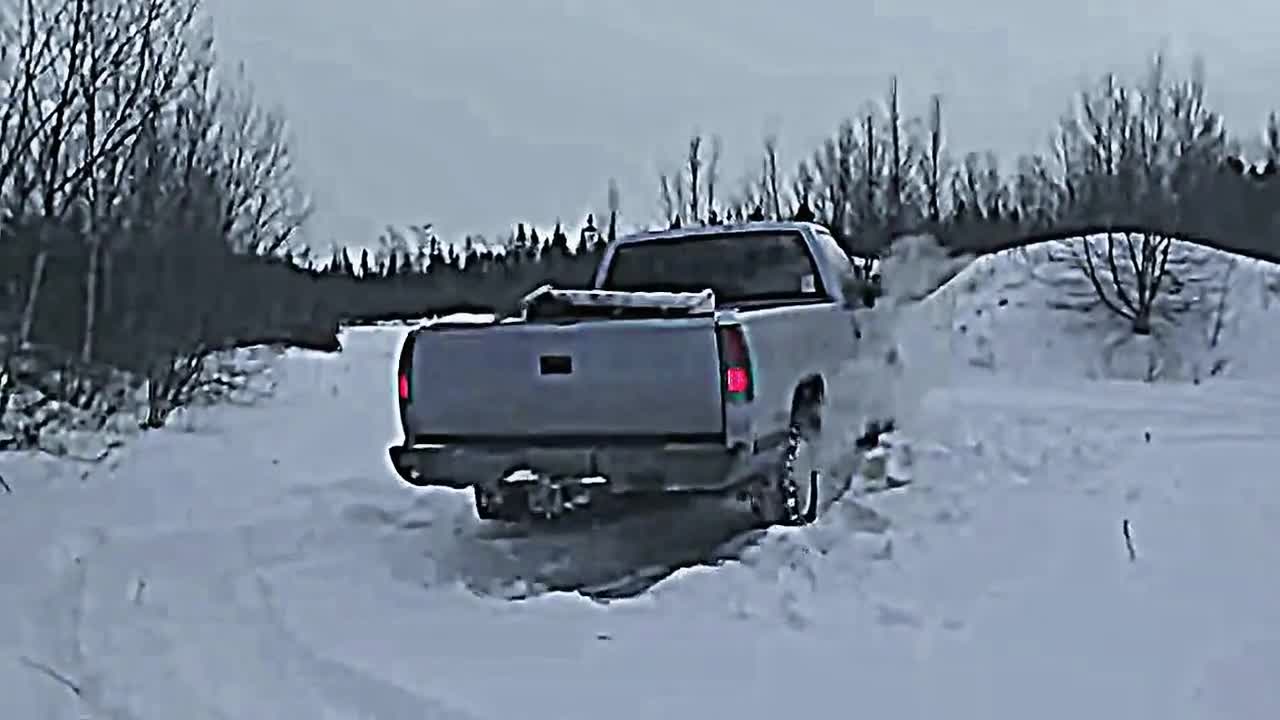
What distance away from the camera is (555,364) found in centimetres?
642

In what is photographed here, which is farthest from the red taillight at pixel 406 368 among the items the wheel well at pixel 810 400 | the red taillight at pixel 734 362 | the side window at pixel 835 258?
the side window at pixel 835 258

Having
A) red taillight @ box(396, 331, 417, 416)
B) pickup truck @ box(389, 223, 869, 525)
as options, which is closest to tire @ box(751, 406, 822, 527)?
pickup truck @ box(389, 223, 869, 525)

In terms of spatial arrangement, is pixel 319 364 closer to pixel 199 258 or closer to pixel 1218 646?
pixel 199 258

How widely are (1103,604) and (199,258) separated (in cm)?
1277

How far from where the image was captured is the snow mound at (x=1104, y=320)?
21.8 metres

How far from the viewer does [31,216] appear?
11367 mm

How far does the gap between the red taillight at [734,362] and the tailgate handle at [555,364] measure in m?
0.74

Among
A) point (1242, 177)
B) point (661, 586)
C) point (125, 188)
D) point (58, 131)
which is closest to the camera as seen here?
point (661, 586)

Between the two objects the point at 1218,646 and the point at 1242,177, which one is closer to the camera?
the point at 1218,646

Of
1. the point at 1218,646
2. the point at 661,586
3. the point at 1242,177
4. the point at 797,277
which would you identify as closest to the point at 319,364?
the point at 797,277

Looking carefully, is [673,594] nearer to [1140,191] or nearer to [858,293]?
[858,293]

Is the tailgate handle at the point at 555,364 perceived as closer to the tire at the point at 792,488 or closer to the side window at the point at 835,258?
the tire at the point at 792,488

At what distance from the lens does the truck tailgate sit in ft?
20.4

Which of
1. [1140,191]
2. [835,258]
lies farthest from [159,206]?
[1140,191]
